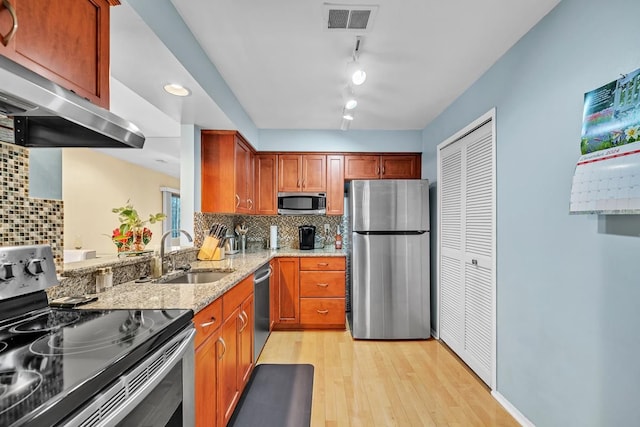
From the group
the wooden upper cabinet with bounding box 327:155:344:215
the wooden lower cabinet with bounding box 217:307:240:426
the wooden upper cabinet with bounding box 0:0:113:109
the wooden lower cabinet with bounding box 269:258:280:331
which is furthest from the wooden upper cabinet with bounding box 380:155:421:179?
the wooden upper cabinet with bounding box 0:0:113:109

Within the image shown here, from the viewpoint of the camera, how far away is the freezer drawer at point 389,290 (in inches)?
130

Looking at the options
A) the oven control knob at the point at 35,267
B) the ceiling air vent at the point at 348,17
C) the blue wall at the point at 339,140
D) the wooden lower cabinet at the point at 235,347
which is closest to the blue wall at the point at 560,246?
the ceiling air vent at the point at 348,17

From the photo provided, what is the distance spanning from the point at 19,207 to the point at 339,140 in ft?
10.5

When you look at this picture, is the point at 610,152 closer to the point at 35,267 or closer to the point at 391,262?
the point at 391,262

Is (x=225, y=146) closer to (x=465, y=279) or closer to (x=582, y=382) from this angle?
(x=465, y=279)

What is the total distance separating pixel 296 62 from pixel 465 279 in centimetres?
231

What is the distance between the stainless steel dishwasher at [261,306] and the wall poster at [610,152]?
7.44ft

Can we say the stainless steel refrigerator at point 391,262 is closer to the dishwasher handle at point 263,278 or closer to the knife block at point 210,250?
the dishwasher handle at point 263,278

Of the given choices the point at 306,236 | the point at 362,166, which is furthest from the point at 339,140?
the point at 306,236

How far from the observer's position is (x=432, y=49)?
2086mm

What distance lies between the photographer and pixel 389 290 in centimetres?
332

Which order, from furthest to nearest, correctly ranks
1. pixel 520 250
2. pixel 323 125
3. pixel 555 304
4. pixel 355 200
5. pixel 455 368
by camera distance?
pixel 323 125, pixel 355 200, pixel 455 368, pixel 520 250, pixel 555 304

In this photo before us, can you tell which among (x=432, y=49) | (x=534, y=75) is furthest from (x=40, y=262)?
(x=534, y=75)

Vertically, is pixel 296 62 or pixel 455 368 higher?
pixel 296 62
